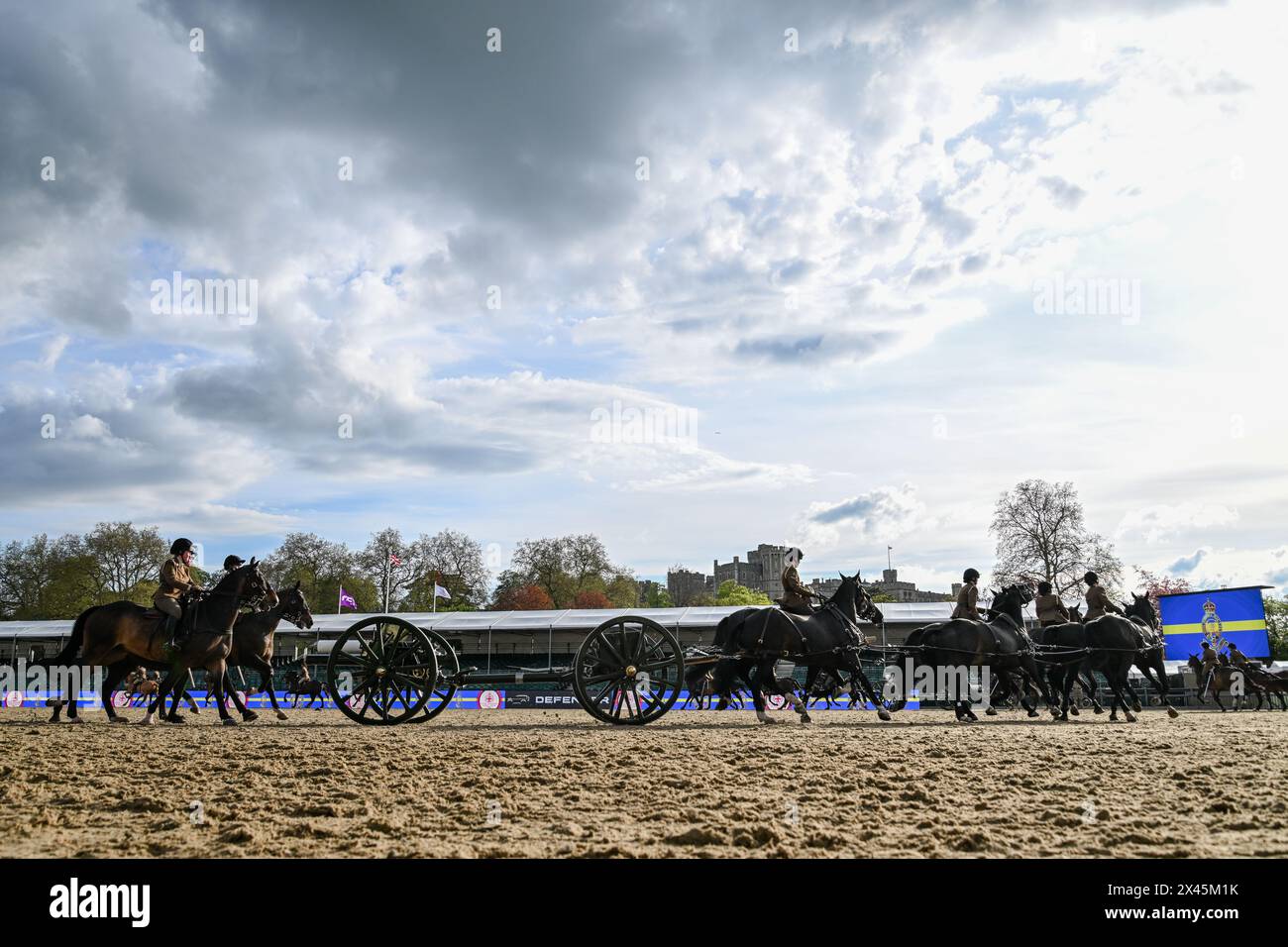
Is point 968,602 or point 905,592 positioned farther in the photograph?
point 905,592

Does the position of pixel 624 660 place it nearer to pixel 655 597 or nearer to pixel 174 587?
pixel 174 587

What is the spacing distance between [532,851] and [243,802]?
2.69 metres

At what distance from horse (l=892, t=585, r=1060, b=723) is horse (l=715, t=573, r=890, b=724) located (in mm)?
1674

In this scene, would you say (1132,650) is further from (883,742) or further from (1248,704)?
(1248,704)

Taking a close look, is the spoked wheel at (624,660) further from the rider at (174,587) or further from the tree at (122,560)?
the tree at (122,560)

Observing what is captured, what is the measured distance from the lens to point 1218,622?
2742 centimetres

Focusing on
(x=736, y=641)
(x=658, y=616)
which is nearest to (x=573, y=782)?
(x=736, y=641)

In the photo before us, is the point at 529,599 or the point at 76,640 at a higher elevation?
the point at 76,640

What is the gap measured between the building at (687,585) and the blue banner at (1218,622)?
301ft

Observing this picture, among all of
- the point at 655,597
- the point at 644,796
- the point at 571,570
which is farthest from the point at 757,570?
the point at 644,796

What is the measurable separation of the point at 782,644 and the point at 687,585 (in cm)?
11755
